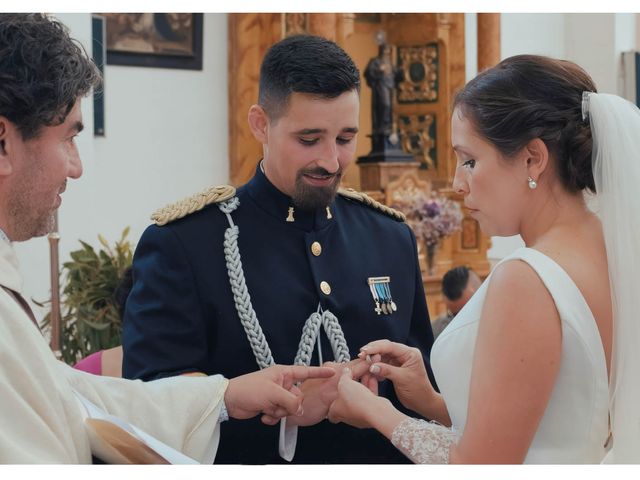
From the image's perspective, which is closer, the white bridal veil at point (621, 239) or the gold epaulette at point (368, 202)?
the white bridal veil at point (621, 239)

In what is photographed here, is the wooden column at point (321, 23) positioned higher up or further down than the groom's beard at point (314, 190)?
higher up

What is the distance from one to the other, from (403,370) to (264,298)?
1.25 ft

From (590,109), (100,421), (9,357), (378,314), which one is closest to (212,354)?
(378,314)

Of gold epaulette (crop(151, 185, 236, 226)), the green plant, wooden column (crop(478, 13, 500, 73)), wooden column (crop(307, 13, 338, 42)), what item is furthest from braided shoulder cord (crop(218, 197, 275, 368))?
wooden column (crop(478, 13, 500, 73))

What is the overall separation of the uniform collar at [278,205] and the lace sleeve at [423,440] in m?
0.65

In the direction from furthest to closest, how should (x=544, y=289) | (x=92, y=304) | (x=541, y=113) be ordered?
(x=92, y=304) < (x=541, y=113) < (x=544, y=289)

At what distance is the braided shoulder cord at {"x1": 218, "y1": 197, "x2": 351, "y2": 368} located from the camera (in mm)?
2482

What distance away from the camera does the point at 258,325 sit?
2.49 metres

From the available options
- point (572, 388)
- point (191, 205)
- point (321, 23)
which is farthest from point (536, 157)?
point (321, 23)

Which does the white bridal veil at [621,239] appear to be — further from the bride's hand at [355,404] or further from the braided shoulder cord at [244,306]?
the braided shoulder cord at [244,306]

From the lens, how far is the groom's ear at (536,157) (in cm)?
209

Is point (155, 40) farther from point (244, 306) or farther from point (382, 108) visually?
point (244, 306)

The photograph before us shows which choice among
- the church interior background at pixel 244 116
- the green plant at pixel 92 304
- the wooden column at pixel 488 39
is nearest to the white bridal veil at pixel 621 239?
the green plant at pixel 92 304

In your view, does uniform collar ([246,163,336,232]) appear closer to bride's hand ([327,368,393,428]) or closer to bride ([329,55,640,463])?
bride's hand ([327,368,393,428])
